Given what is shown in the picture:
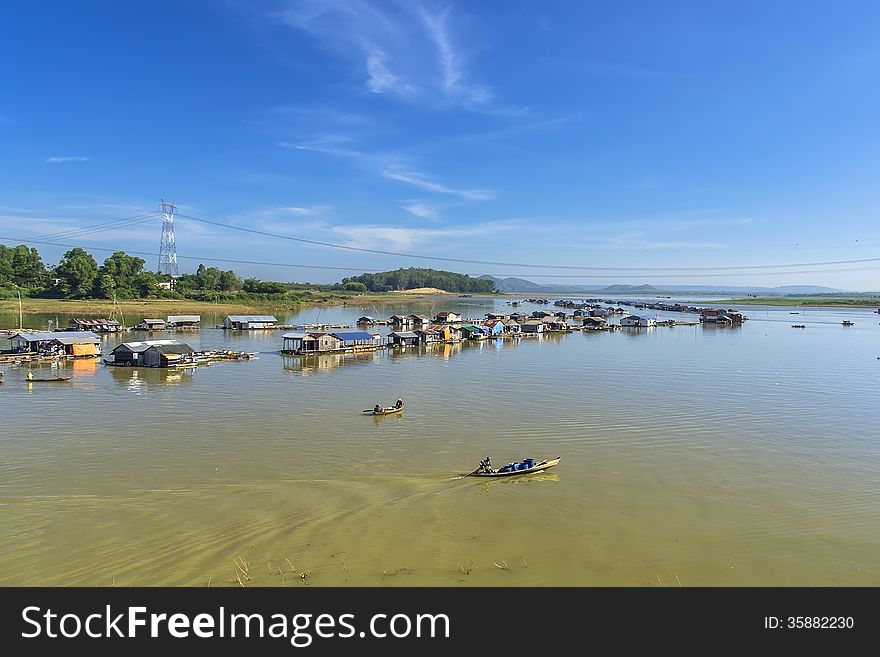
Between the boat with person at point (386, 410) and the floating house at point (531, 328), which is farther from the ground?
the floating house at point (531, 328)

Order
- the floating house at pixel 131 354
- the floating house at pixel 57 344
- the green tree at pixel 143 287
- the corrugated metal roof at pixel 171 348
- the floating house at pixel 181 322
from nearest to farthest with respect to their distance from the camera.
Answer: the corrugated metal roof at pixel 171 348
the floating house at pixel 131 354
the floating house at pixel 57 344
the floating house at pixel 181 322
the green tree at pixel 143 287

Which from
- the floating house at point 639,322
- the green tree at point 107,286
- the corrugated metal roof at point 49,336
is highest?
the green tree at point 107,286

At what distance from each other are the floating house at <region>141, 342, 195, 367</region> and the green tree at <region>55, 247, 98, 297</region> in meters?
57.8

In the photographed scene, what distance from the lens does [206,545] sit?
11508mm

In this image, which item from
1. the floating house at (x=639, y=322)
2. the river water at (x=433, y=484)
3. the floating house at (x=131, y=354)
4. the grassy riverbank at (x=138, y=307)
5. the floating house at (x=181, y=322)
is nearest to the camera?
the river water at (x=433, y=484)

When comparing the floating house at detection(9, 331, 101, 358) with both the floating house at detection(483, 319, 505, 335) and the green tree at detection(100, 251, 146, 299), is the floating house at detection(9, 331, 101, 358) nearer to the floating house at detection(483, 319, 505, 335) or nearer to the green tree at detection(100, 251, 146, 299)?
the floating house at detection(483, 319, 505, 335)

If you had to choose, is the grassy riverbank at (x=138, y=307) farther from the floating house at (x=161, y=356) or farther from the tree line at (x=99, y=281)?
the floating house at (x=161, y=356)

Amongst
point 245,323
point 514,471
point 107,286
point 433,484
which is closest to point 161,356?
point 433,484

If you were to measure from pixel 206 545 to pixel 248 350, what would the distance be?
→ 3460cm

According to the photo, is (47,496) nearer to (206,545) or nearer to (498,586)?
(206,545)

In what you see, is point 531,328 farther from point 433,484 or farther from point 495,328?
point 433,484

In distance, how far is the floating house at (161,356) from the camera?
112 ft

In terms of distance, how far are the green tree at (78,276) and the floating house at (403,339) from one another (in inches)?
2280

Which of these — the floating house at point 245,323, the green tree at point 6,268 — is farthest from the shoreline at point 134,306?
the floating house at point 245,323
